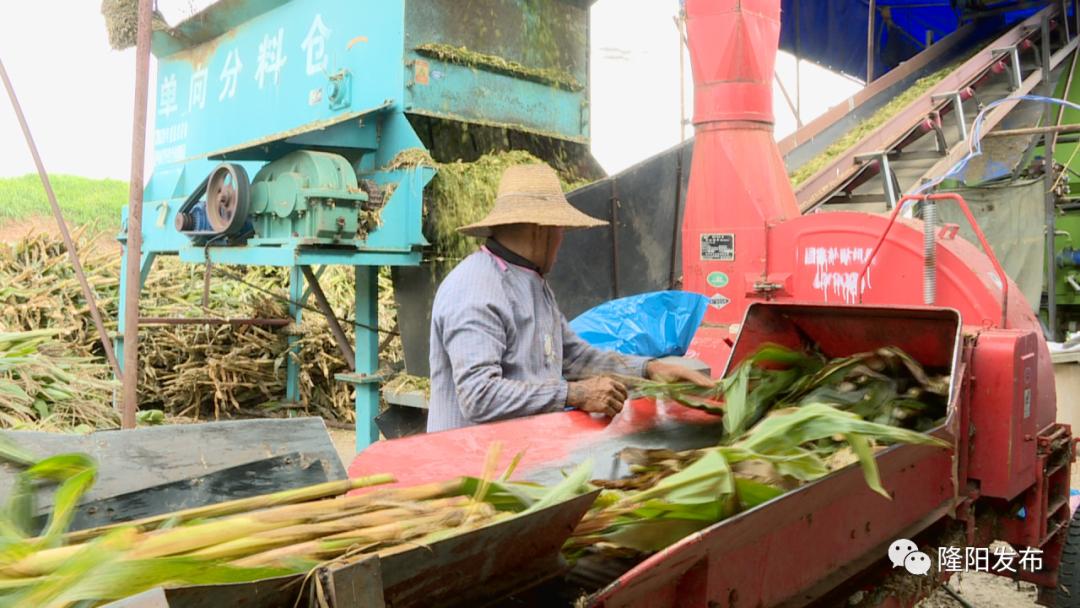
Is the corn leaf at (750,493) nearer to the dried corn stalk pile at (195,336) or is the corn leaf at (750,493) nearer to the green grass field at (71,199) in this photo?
the dried corn stalk pile at (195,336)

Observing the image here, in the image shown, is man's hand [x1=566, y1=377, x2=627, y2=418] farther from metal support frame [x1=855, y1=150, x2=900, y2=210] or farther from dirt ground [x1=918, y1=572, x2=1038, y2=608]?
metal support frame [x1=855, y1=150, x2=900, y2=210]

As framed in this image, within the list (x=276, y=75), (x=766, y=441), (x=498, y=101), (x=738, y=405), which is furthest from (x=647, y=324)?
(x=276, y=75)

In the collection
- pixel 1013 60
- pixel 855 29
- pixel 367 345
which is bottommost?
pixel 367 345

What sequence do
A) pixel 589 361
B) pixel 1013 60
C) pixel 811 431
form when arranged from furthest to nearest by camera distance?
pixel 1013 60 < pixel 589 361 < pixel 811 431

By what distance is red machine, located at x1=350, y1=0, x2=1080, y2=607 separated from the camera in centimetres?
173

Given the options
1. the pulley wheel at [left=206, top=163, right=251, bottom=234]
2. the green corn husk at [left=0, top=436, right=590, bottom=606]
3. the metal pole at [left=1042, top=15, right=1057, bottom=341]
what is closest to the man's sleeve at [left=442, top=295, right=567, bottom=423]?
the green corn husk at [left=0, top=436, right=590, bottom=606]

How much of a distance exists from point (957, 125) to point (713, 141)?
4758 mm

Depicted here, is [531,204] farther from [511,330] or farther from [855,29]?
[855,29]

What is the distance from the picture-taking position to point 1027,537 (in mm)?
2939

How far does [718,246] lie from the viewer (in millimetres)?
4512

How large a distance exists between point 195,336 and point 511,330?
627 centimetres

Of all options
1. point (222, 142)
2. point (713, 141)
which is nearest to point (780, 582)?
point (713, 141)

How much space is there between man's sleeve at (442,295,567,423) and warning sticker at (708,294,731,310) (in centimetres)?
201

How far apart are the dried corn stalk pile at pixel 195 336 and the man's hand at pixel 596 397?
506 cm
